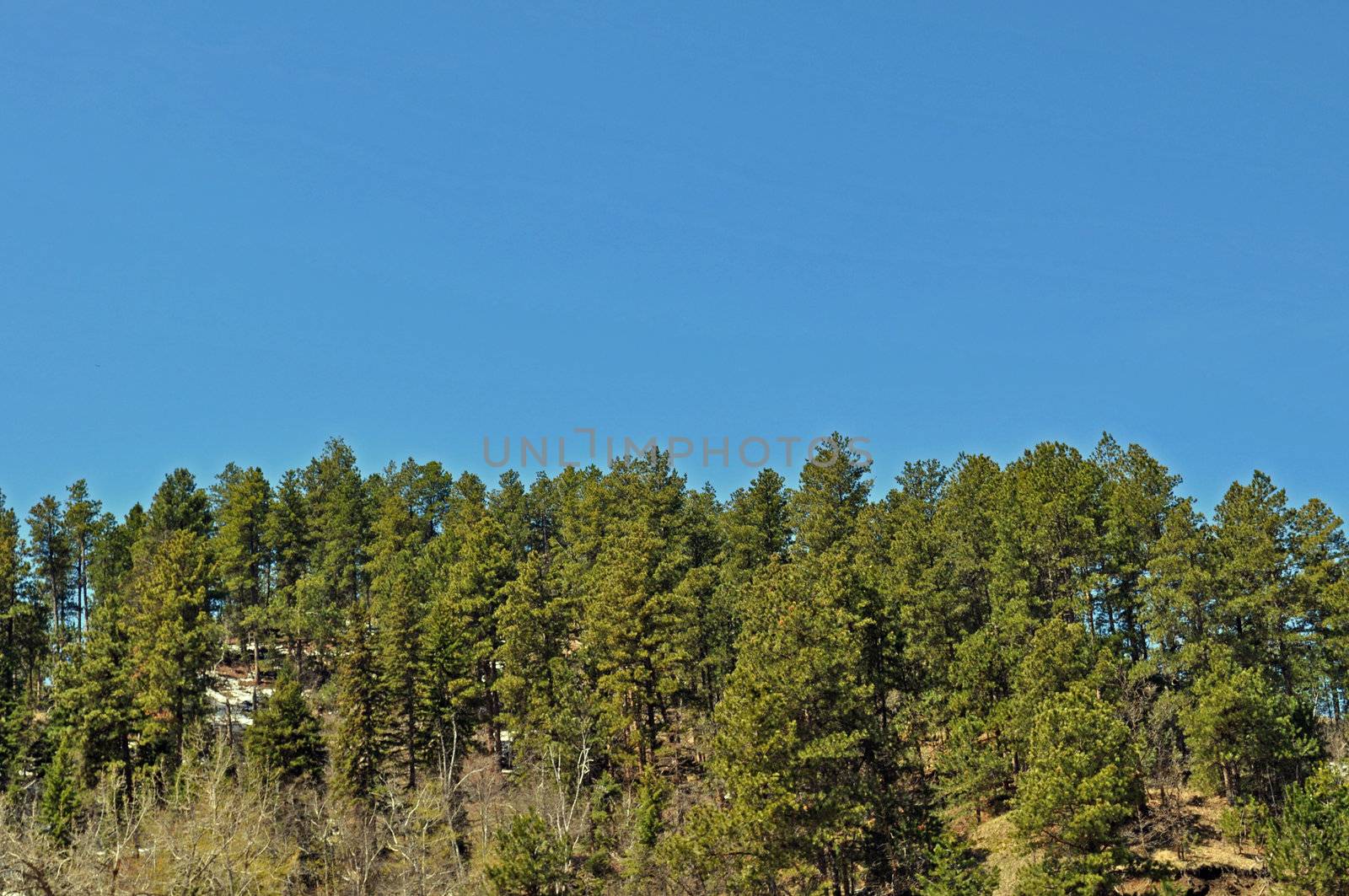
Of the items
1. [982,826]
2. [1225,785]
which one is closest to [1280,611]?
[1225,785]

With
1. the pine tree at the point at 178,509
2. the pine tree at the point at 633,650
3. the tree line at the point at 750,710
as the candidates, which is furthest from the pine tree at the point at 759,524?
the pine tree at the point at 178,509

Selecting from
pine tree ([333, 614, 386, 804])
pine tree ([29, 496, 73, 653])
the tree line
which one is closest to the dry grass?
the tree line

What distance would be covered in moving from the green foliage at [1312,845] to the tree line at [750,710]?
12 centimetres

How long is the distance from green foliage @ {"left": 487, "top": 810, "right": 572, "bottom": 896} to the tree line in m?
0.12

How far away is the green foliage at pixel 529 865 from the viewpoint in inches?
1359

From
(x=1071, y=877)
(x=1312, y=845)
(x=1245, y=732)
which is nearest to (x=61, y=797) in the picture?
(x=1071, y=877)

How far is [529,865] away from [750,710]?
348 inches

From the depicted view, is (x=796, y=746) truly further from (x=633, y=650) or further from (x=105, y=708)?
(x=105, y=708)

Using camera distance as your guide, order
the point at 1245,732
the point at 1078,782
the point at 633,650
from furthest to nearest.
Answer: the point at 633,650, the point at 1245,732, the point at 1078,782

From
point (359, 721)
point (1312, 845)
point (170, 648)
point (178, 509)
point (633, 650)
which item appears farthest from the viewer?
point (178, 509)

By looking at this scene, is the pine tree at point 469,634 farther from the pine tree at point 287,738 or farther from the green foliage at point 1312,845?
the green foliage at point 1312,845

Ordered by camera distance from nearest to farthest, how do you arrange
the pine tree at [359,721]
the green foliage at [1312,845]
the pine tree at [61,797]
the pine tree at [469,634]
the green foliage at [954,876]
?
the green foliage at [1312,845], the green foliage at [954,876], the pine tree at [61,797], the pine tree at [359,721], the pine tree at [469,634]

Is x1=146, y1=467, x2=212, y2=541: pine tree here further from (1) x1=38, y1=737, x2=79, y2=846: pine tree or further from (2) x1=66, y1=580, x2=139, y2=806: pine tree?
(1) x1=38, y1=737, x2=79, y2=846: pine tree

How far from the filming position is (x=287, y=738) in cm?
4941
